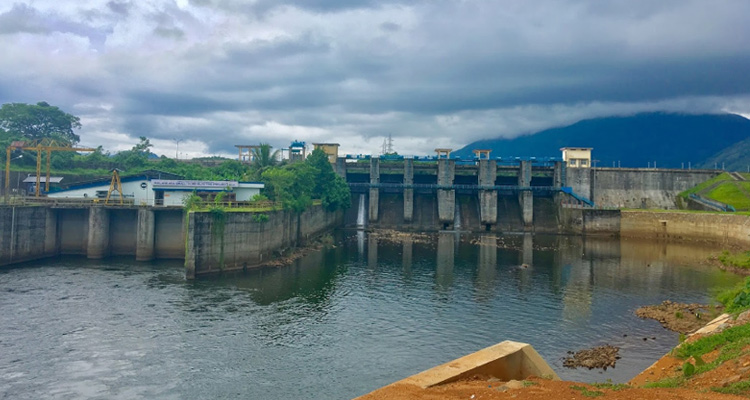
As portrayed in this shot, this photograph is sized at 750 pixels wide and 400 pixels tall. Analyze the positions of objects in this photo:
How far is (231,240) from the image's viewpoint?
52594mm

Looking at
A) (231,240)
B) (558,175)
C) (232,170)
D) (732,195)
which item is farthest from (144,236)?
(732,195)

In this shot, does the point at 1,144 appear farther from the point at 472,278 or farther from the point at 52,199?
the point at 472,278

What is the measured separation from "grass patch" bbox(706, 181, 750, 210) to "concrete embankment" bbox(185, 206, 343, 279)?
74752 mm

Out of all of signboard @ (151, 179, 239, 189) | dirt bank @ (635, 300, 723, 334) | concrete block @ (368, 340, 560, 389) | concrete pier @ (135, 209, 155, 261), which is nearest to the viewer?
concrete block @ (368, 340, 560, 389)

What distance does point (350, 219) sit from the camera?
104 metres

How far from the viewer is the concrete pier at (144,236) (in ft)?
191

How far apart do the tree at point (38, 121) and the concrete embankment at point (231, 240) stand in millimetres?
76278

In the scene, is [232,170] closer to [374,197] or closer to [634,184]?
[374,197]

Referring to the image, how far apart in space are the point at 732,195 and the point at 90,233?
99.4 meters

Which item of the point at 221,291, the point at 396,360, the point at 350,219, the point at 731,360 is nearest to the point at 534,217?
the point at 350,219

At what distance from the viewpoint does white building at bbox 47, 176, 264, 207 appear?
217 feet

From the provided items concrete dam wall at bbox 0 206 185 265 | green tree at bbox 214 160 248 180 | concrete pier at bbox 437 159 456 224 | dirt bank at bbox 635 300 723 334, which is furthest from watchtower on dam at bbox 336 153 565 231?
dirt bank at bbox 635 300 723 334

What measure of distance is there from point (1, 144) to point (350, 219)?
2515 inches

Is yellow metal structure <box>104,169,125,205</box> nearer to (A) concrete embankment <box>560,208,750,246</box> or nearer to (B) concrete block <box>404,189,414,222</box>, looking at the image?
(B) concrete block <box>404,189,414,222</box>
